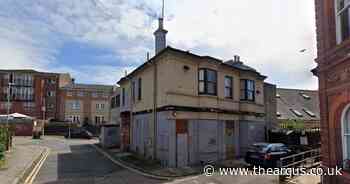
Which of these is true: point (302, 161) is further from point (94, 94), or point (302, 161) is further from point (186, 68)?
point (94, 94)

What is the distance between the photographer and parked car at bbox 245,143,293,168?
16219 millimetres

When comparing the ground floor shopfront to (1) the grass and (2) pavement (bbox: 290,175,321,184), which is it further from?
(2) pavement (bbox: 290,175,321,184)

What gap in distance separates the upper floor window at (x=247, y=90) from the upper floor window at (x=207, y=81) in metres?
3.53

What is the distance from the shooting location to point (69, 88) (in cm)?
6950

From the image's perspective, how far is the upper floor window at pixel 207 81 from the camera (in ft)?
63.1

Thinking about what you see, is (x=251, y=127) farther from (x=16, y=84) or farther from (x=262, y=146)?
(x=16, y=84)

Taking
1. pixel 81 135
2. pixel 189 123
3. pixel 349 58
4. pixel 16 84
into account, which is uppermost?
pixel 16 84

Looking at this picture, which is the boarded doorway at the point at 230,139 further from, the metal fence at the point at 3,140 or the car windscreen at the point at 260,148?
the metal fence at the point at 3,140

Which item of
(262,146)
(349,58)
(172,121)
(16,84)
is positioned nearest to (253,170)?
(262,146)

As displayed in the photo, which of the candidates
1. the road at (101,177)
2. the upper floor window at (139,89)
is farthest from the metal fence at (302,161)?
the upper floor window at (139,89)

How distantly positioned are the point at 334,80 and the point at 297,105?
32.7 metres

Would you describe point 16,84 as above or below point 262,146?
above

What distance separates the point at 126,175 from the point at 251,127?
11.0 m

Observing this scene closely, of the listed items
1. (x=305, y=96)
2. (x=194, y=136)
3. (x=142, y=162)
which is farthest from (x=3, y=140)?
(x=305, y=96)
